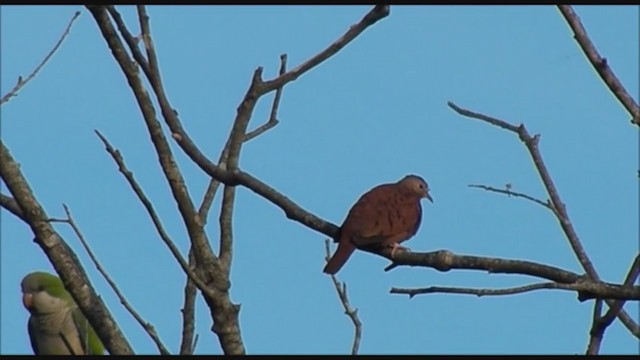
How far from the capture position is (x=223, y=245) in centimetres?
374

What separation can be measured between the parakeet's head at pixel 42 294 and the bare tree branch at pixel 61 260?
463cm

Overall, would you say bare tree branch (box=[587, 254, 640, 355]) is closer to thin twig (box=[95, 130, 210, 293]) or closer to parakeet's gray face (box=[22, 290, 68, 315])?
thin twig (box=[95, 130, 210, 293])

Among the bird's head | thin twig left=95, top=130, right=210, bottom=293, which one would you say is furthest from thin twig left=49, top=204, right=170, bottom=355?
the bird's head

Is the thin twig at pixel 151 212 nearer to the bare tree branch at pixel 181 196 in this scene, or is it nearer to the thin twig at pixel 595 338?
the bare tree branch at pixel 181 196

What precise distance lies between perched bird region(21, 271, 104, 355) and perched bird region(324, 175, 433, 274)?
2878 mm

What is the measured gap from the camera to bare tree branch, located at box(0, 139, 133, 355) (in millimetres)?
3672

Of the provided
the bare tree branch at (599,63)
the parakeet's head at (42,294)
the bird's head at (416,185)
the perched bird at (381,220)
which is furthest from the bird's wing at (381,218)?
the parakeet's head at (42,294)

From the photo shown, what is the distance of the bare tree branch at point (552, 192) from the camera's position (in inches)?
125

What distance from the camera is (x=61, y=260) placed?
3.68m

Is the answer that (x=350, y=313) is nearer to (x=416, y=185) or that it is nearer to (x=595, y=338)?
(x=595, y=338)

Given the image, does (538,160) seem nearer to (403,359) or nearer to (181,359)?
(403,359)

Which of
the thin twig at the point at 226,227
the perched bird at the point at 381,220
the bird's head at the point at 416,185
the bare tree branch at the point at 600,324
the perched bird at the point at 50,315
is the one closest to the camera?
the bare tree branch at the point at 600,324

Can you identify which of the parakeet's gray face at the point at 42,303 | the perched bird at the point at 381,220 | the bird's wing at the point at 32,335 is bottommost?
the perched bird at the point at 381,220

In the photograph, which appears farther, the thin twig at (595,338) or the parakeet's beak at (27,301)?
the parakeet's beak at (27,301)
